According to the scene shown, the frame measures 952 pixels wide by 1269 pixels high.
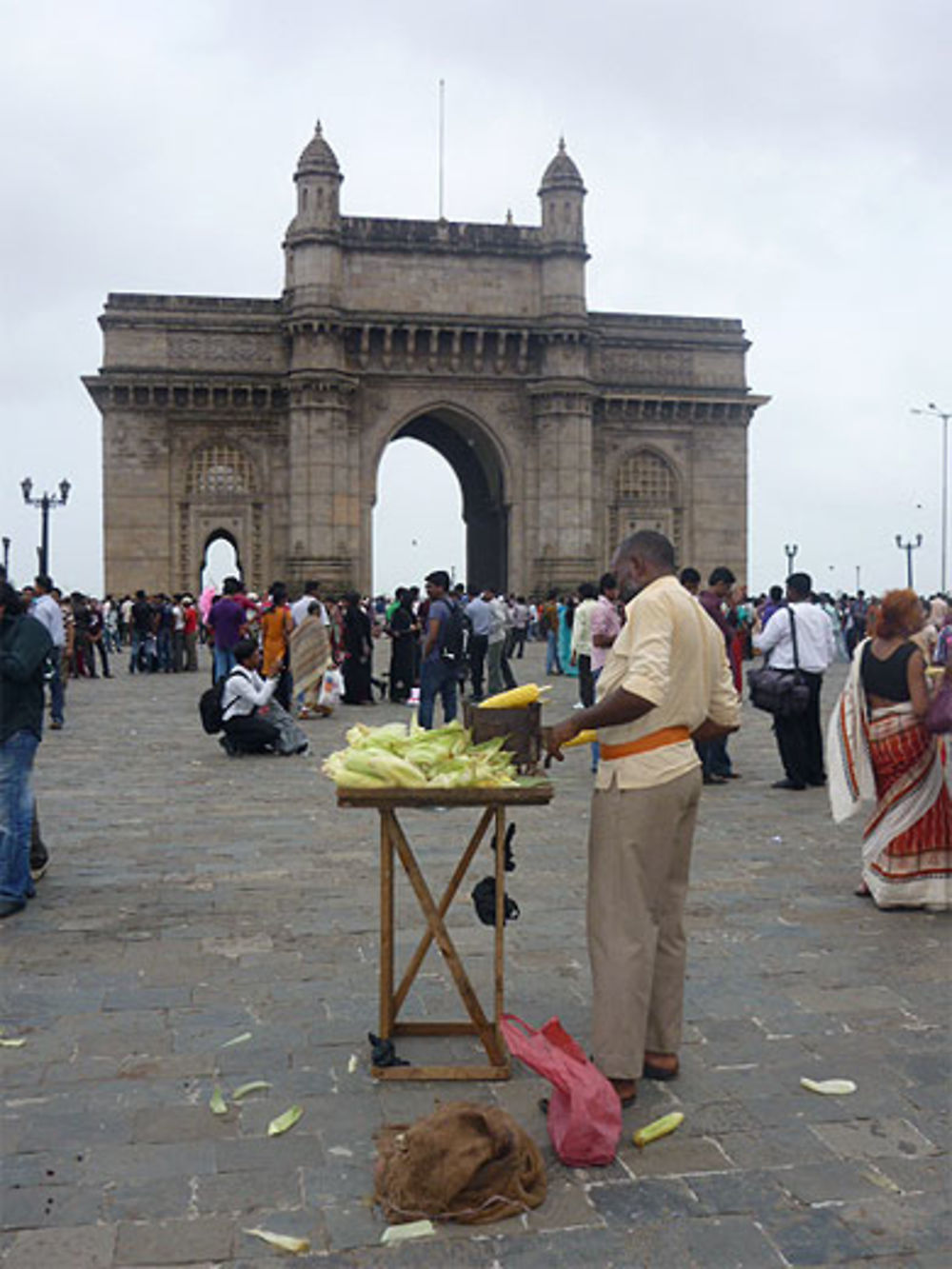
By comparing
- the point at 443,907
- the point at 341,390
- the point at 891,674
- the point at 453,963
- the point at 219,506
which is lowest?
the point at 453,963

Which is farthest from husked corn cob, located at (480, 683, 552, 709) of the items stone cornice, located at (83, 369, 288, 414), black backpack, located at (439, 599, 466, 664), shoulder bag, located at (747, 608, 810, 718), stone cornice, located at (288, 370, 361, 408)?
stone cornice, located at (83, 369, 288, 414)

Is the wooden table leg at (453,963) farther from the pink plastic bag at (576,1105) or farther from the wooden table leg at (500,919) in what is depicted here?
the pink plastic bag at (576,1105)

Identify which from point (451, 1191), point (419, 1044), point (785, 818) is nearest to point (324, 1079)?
point (419, 1044)

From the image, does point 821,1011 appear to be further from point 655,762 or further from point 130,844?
point 130,844

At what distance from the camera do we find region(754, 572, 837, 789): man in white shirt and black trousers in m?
10.5

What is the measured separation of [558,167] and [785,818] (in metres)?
32.5

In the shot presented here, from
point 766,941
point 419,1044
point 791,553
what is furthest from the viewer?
point 791,553

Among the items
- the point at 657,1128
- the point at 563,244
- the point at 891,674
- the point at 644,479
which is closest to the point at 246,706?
the point at 891,674

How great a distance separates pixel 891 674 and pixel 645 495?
3411 cm

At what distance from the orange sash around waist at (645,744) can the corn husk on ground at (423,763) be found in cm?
34

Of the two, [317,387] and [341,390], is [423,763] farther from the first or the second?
[341,390]

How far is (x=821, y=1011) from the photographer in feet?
16.3

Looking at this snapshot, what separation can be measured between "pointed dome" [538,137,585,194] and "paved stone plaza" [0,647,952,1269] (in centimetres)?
3279

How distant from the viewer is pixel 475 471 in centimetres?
4331
